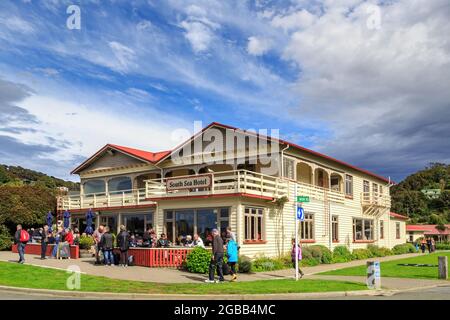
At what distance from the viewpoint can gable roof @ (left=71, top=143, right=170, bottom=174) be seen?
34525 millimetres

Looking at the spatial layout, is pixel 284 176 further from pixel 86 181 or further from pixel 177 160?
pixel 86 181

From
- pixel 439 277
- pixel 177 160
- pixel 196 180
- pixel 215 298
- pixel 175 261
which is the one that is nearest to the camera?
pixel 215 298

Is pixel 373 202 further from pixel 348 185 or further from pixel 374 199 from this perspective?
pixel 348 185

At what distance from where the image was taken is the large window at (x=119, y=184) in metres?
36.5

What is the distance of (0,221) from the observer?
108 ft

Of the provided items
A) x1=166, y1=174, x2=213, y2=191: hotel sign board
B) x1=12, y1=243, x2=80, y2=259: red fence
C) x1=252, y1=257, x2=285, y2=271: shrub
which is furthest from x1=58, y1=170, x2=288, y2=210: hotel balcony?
x1=12, y1=243, x2=80, y2=259: red fence

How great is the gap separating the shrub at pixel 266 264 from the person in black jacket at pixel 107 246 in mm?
6358

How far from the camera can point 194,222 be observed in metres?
26.1

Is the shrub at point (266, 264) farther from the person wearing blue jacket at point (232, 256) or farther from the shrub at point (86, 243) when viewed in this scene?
the shrub at point (86, 243)

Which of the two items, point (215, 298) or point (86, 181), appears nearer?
point (215, 298)

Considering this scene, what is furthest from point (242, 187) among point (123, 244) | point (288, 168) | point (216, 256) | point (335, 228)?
point (335, 228)

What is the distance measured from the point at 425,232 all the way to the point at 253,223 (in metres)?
64.3

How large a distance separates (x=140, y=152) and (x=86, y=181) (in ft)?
17.9

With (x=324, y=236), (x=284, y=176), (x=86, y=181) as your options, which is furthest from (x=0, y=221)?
(x=324, y=236)
